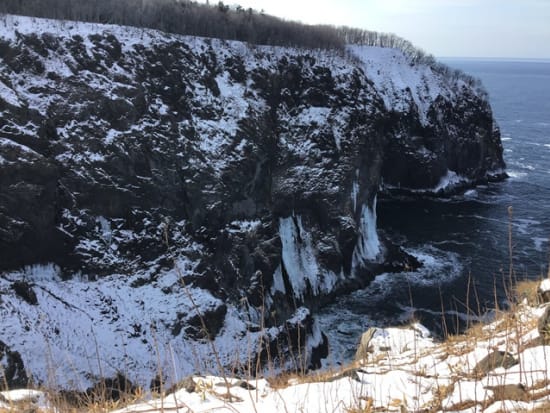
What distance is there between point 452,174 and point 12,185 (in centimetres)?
5775

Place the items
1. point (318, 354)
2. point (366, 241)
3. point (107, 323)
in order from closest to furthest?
point (107, 323) < point (318, 354) < point (366, 241)

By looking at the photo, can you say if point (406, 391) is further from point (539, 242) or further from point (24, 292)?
point (539, 242)

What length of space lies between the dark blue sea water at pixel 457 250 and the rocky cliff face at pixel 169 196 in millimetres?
2362

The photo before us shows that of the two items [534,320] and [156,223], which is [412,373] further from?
[156,223]

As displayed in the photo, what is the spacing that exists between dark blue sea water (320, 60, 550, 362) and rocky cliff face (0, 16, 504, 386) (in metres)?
2.36

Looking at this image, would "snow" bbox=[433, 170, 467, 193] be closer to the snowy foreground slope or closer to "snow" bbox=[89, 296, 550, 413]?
the snowy foreground slope

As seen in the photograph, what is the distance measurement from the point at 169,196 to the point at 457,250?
28.1 m

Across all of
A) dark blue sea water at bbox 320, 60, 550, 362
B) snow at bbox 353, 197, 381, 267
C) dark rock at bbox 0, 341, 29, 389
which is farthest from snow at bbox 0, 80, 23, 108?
snow at bbox 353, 197, 381, 267

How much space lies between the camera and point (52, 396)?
475cm

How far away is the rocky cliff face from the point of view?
26.6m

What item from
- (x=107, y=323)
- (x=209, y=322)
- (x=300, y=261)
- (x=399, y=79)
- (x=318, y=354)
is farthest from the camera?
(x=399, y=79)

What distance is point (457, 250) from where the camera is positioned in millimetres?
43562

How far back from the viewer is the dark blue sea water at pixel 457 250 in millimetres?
33031

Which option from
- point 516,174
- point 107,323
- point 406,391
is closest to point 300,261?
point 107,323
